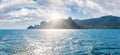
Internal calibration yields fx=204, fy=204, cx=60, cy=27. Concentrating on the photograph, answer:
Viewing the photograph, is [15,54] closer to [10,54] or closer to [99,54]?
[10,54]

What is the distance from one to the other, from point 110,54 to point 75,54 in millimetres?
8810

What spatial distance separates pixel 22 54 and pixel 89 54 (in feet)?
51.5

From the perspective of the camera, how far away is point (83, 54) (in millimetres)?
47281

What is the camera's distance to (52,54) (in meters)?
47.4

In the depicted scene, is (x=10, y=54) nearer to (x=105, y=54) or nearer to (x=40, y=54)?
(x=40, y=54)

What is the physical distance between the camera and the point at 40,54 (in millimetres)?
47750

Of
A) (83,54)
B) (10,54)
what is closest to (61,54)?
(83,54)

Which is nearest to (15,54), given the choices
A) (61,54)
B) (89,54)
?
(61,54)

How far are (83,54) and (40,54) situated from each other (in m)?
10.0

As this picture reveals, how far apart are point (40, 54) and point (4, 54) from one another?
8.79 metres

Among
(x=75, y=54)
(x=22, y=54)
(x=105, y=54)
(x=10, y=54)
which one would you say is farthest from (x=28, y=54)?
(x=105, y=54)

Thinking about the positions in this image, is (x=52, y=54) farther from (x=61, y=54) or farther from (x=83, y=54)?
(x=83, y=54)

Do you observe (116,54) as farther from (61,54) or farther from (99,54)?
(61,54)

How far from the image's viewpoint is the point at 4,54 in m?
48.8
